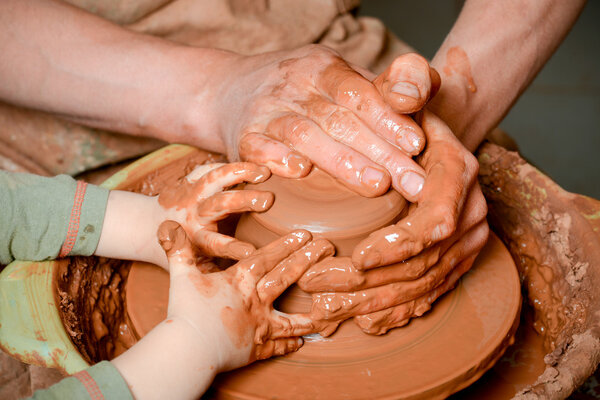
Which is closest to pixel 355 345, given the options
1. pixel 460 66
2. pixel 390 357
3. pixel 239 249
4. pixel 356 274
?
pixel 390 357

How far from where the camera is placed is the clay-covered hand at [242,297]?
1.03 meters

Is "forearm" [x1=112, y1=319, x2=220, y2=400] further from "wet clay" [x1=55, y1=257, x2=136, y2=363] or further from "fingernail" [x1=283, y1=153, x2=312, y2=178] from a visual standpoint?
"fingernail" [x1=283, y1=153, x2=312, y2=178]


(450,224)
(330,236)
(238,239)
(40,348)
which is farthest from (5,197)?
(450,224)

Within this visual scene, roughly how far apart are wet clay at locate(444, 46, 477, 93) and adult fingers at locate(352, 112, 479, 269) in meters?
0.36

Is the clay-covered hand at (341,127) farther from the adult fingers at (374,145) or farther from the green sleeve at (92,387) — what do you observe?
the green sleeve at (92,387)

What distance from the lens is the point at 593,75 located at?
372 cm

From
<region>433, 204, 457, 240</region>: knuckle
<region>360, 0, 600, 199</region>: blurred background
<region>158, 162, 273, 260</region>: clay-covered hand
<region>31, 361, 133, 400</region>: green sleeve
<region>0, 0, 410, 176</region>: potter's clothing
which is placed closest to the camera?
<region>31, 361, 133, 400</region>: green sleeve

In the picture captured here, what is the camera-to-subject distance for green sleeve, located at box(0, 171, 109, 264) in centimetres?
124

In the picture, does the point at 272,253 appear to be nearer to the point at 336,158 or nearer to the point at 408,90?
the point at 336,158

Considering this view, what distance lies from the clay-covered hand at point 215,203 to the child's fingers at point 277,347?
16 centimetres

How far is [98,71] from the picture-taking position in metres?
1.56

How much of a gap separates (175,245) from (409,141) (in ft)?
1.50

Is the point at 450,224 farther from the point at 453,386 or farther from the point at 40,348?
the point at 40,348

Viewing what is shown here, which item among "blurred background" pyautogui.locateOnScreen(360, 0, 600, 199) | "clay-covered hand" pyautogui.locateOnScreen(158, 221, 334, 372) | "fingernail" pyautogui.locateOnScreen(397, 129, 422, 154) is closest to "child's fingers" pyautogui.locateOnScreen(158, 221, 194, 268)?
"clay-covered hand" pyautogui.locateOnScreen(158, 221, 334, 372)
